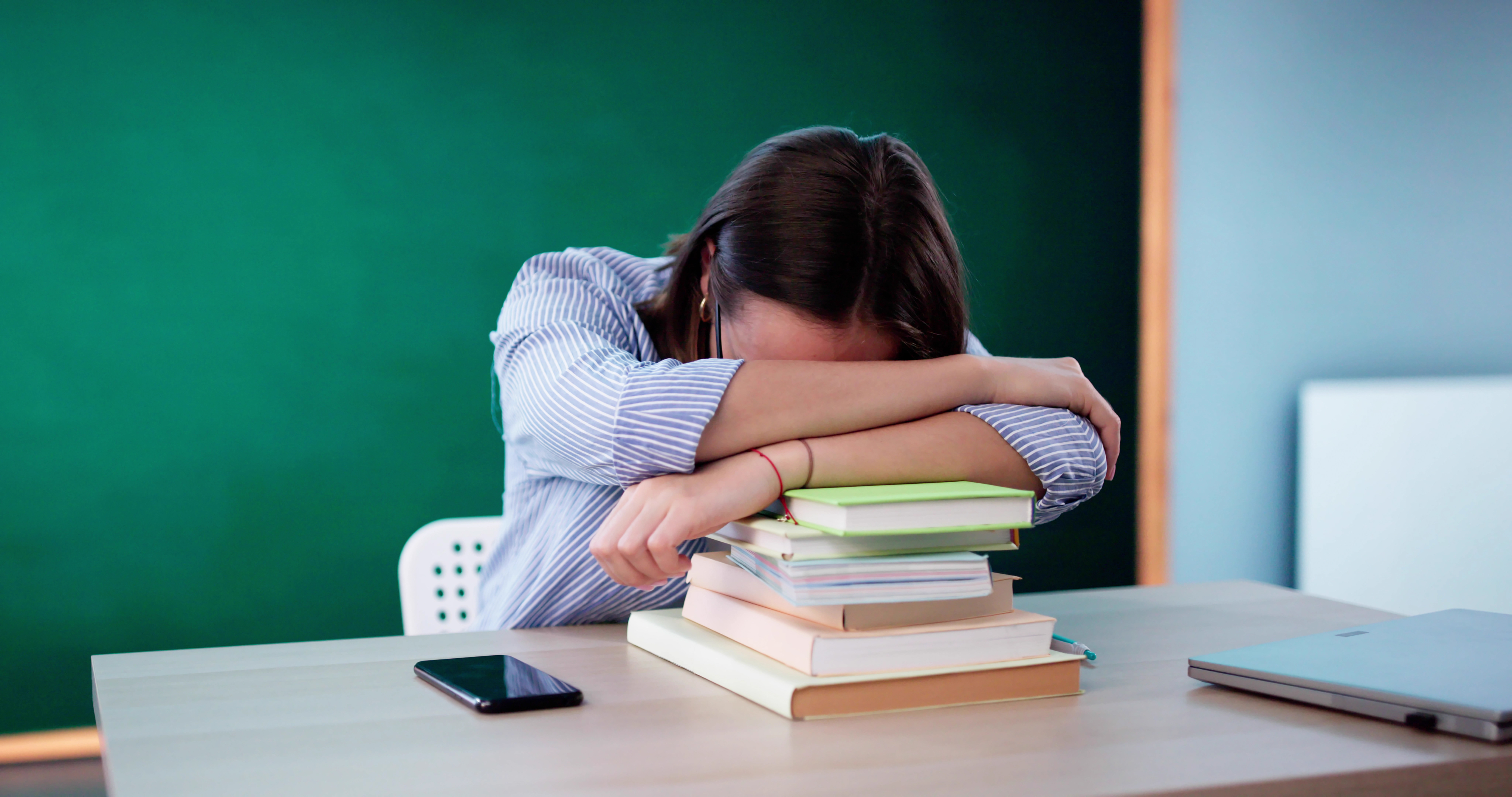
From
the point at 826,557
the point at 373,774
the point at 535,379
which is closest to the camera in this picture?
the point at 373,774

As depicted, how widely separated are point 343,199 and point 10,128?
2.04 feet

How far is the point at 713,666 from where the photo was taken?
2.29 ft

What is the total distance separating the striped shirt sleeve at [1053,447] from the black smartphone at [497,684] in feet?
1.34

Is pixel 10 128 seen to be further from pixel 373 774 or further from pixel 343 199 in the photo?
pixel 373 774

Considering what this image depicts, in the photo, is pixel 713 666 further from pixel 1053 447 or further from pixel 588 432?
pixel 1053 447

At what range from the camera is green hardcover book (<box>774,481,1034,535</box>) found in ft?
1.98

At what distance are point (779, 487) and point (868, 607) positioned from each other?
13 centimetres

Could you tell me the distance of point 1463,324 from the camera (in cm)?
259

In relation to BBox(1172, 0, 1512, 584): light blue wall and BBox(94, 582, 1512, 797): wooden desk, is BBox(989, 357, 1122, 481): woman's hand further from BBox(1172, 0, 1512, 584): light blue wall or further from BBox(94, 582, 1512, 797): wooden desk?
BBox(1172, 0, 1512, 584): light blue wall

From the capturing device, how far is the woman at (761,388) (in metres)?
0.76

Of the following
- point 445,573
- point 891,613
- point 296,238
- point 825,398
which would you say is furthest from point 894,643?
point 296,238

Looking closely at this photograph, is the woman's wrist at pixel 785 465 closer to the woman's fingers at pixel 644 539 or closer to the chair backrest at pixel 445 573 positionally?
the woman's fingers at pixel 644 539

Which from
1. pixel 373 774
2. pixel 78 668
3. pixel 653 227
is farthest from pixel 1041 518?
pixel 78 668

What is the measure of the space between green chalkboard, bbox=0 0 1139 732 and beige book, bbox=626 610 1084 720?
1.78 m
